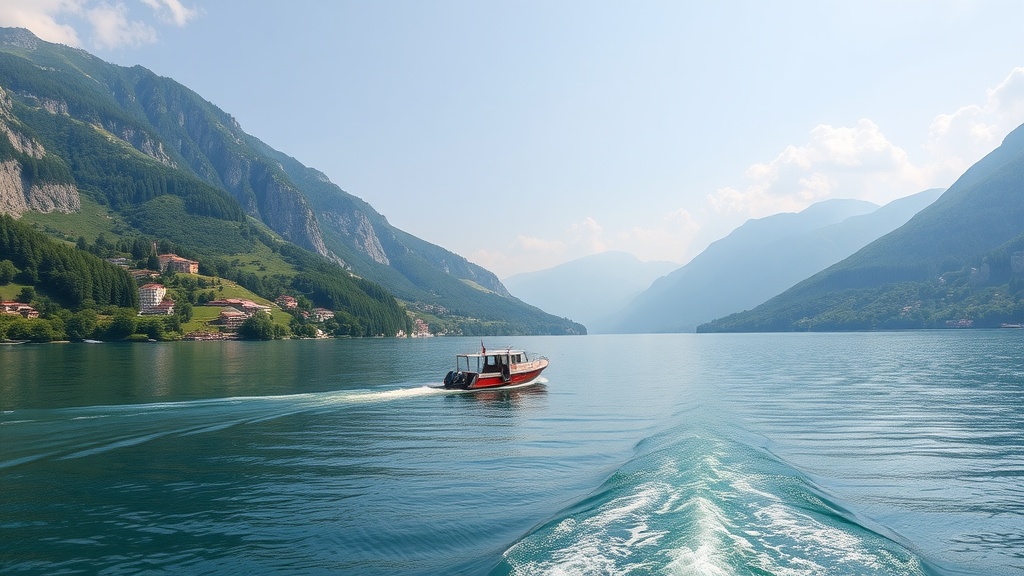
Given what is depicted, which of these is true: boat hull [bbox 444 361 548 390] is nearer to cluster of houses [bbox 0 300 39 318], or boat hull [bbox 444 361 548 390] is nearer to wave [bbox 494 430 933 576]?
wave [bbox 494 430 933 576]

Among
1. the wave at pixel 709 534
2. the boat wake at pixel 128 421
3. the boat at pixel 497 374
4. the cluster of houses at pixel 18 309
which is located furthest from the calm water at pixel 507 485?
the cluster of houses at pixel 18 309

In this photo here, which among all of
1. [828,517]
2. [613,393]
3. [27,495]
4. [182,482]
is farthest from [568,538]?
[613,393]

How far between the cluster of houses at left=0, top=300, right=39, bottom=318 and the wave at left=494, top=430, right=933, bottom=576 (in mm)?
192116

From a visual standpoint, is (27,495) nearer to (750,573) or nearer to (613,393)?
(750,573)

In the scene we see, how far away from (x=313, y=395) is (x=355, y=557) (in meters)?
39.6

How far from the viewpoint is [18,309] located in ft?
522

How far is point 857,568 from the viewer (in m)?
14.1

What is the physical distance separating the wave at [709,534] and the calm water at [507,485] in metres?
0.09

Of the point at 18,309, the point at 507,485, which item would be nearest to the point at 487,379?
the point at 507,485

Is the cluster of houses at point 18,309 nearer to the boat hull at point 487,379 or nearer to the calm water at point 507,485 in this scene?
the calm water at point 507,485

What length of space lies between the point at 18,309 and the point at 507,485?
194502mm

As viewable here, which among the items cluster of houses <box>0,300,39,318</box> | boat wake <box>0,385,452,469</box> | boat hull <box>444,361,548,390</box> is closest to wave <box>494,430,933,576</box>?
boat wake <box>0,385,452,469</box>

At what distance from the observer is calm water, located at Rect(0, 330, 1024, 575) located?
50.0 ft

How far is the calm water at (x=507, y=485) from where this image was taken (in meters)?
15.2
